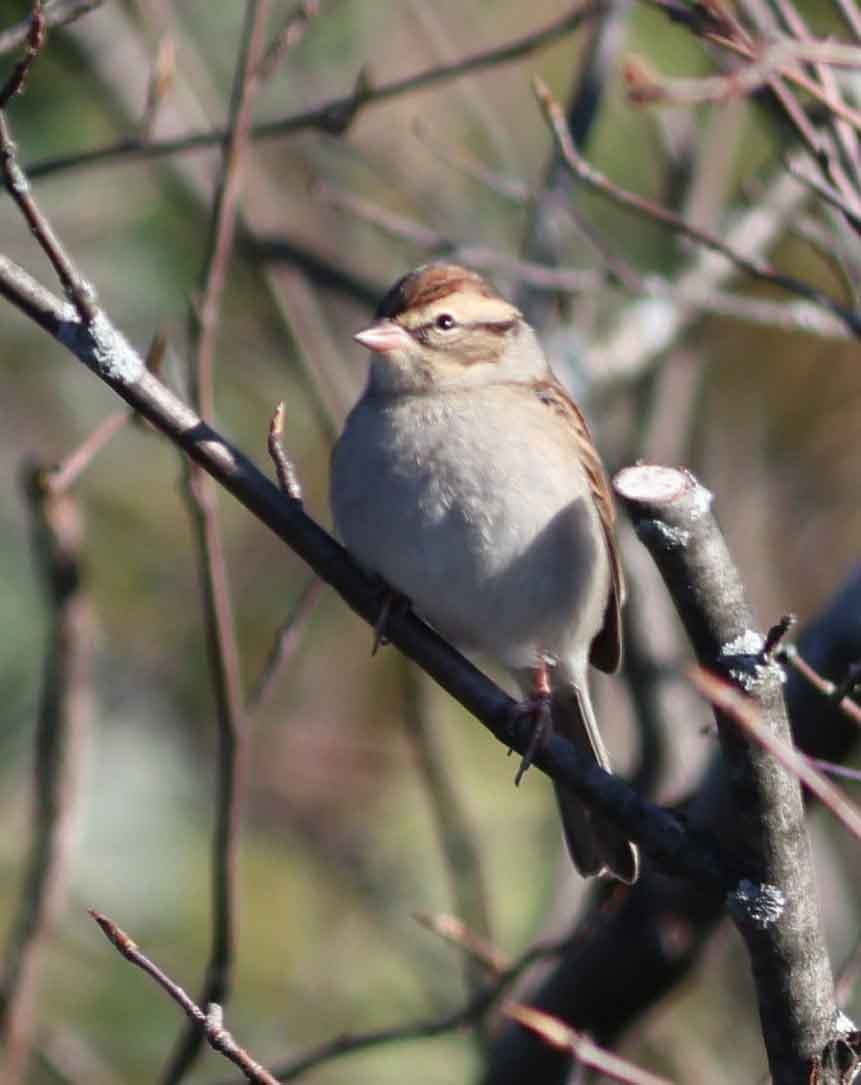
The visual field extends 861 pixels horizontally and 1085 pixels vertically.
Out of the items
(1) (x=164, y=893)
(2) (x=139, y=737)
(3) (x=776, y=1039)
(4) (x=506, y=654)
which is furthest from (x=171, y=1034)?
(3) (x=776, y=1039)

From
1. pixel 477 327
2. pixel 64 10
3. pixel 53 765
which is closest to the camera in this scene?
pixel 64 10

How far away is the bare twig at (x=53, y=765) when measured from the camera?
3.41 meters

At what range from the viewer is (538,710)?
285 cm

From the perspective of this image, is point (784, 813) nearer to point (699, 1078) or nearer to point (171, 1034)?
point (699, 1078)

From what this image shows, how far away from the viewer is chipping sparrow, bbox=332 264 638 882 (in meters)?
3.27

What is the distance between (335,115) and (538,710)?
45.6 inches

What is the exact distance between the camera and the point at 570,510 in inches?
133

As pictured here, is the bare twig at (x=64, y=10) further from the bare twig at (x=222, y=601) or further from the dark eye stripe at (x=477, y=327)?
the dark eye stripe at (x=477, y=327)

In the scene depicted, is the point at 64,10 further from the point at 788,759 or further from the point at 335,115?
the point at 788,759

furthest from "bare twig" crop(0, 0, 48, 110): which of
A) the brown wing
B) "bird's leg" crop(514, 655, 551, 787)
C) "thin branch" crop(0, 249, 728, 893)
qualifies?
the brown wing

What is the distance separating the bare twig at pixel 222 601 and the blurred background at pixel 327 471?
1.02 metres

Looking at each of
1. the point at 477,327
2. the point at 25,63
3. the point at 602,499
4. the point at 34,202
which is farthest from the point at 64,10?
the point at 602,499

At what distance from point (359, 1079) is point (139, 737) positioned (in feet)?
4.88

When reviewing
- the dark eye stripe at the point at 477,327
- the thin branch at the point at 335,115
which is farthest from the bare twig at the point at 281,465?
the dark eye stripe at the point at 477,327
